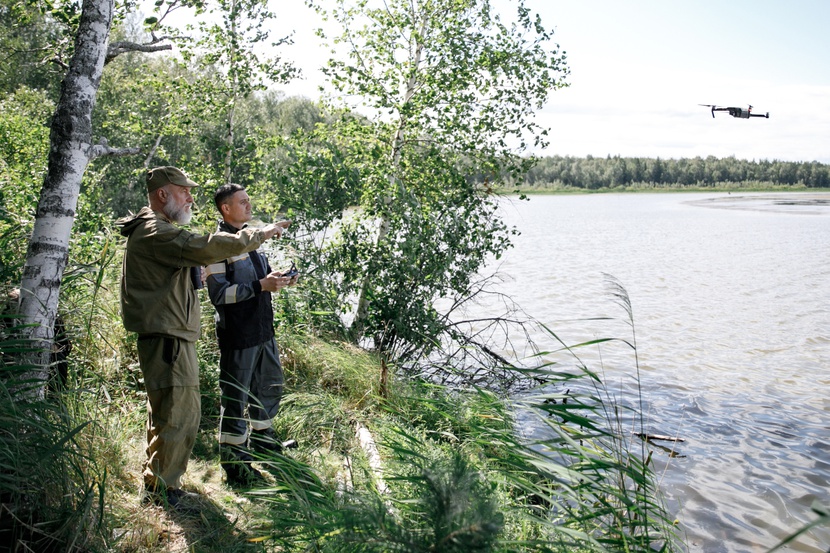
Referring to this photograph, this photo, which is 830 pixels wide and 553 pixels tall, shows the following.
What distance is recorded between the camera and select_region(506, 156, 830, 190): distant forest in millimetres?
114875

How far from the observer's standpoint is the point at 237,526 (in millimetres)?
3867

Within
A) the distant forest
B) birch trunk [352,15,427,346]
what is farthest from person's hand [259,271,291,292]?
the distant forest

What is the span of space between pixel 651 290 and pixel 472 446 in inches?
660

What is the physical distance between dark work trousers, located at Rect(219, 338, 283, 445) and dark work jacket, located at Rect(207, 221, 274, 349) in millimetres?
90

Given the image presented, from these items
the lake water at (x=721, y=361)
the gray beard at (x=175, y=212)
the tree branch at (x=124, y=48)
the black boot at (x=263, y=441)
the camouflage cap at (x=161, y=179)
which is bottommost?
the lake water at (x=721, y=361)

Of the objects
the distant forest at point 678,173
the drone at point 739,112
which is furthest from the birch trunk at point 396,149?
the distant forest at point 678,173

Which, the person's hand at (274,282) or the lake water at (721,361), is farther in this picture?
the lake water at (721,361)

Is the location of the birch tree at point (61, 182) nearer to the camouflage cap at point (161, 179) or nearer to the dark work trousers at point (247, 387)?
the camouflage cap at point (161, 179)

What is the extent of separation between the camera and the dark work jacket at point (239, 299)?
15.4ft

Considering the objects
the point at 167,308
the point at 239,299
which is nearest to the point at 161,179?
the point at 167,308

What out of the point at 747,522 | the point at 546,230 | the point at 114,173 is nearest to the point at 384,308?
the point at 747,522

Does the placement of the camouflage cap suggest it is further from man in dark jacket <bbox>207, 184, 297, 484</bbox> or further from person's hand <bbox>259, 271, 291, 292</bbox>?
person's hand <bbox>259, 271, 291, 292</bbox>

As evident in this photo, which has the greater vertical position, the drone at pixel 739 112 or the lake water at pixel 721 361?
the drone at pixel 739 112

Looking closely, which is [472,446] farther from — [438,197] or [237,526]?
[438,197]
